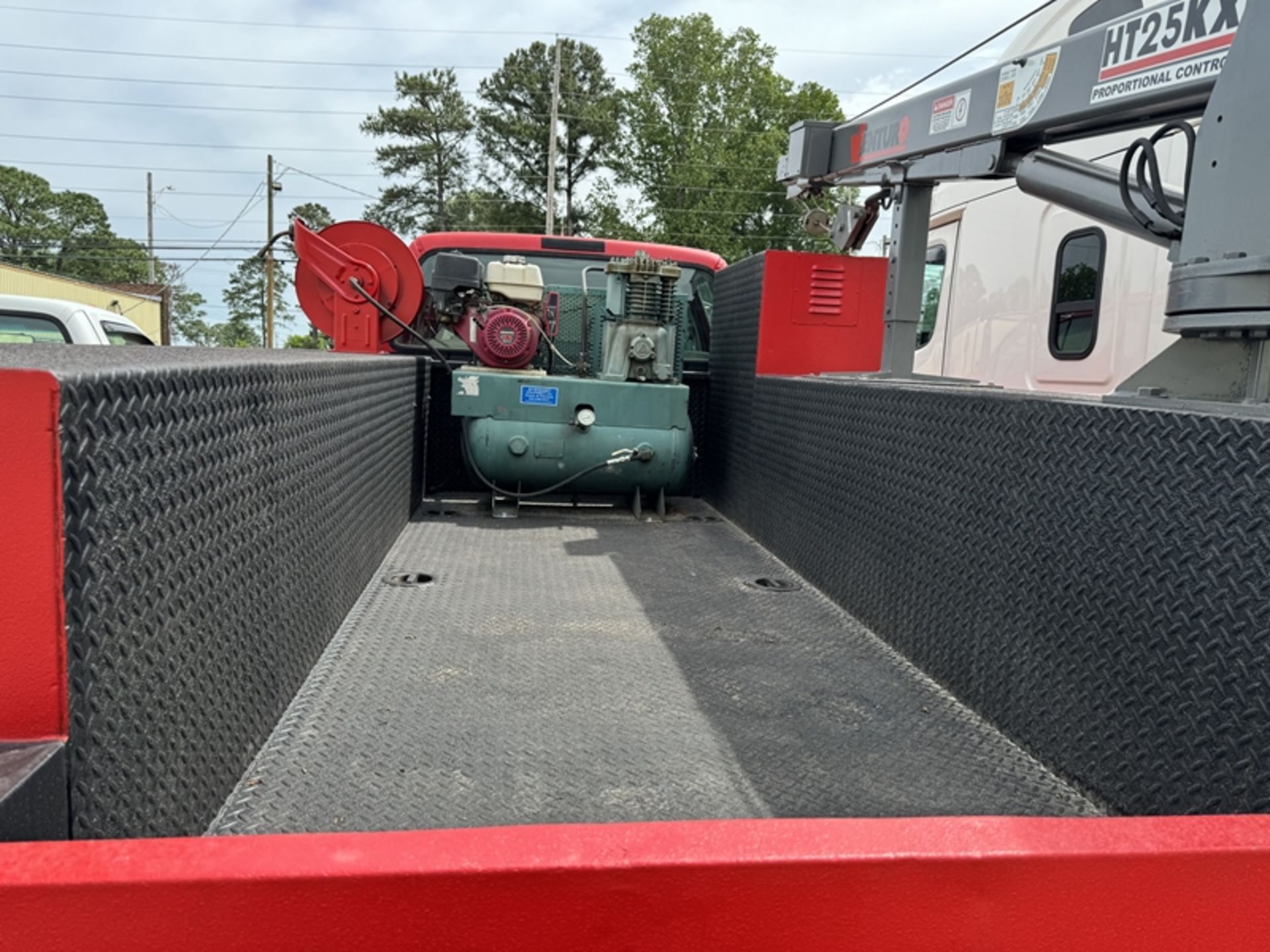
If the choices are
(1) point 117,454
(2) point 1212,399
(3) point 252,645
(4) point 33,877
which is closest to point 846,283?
(2) point 1212,399

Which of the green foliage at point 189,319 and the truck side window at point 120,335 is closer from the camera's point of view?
the truck side window at point 120,335

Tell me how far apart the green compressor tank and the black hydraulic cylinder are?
5.35 feet

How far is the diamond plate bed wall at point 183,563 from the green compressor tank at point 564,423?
5.60 feet

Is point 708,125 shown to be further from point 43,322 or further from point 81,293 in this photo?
point 43,322

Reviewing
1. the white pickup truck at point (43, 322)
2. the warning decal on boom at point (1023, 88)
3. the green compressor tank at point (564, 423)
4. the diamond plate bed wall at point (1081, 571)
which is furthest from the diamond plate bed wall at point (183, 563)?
the white pickup truck at point (43, 322)

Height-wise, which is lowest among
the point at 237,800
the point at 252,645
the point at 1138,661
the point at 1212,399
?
the point at 237,800

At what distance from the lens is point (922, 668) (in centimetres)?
229

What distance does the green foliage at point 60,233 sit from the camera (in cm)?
4972

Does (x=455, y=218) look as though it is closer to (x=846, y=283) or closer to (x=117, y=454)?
(x=846, y=283)

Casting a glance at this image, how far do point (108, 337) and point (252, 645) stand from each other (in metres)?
5.82

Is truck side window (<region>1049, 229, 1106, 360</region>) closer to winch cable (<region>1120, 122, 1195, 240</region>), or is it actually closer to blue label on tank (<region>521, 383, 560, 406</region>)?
winch cable (<region>1120, 122, 1195, 240</region>)

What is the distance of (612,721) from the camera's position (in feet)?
6.12

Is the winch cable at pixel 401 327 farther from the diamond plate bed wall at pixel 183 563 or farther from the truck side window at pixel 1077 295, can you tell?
the truck side window at pixel 1077 295

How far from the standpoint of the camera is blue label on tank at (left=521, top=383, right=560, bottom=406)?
158 inches
